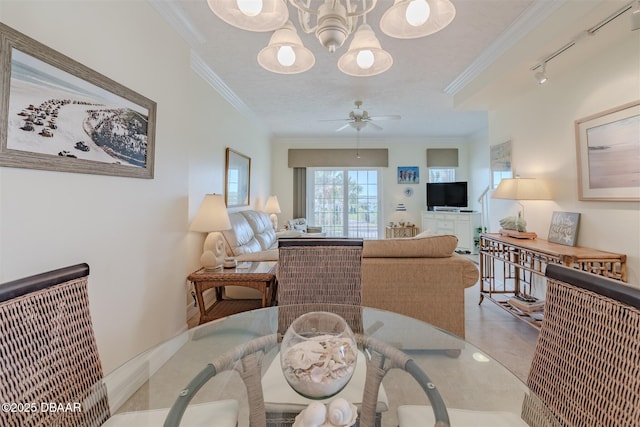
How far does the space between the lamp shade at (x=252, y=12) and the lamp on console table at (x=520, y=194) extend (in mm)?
2818

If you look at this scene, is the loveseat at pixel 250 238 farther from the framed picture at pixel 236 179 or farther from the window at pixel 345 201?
the window at pixel 345 201

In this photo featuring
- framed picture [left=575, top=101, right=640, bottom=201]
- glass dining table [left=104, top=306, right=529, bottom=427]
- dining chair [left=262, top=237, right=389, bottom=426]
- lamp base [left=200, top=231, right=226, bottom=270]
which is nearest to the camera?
glass dining table [left=104, top=306, right=529, bottom=427]

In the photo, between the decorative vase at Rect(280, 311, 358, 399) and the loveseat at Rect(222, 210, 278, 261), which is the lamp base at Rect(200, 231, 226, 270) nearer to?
the loveseat at Rect(222, 210, 278, 261)

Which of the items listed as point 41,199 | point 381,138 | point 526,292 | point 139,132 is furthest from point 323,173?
point 41,199

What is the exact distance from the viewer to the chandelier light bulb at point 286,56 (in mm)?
1437

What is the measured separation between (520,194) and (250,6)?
9.71 ft

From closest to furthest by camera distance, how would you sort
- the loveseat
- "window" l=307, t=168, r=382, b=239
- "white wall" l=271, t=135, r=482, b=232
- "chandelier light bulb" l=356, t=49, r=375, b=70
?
"chandelier light bulb" l=356, t=49, r=375, b=70
the loveseat
"white wall" l=271, t=135, r=482, b=232
"window" l=307, t=168, r=382, b=239

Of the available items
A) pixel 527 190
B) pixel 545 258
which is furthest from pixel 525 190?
pixel 545 258

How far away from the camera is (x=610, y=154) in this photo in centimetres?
211

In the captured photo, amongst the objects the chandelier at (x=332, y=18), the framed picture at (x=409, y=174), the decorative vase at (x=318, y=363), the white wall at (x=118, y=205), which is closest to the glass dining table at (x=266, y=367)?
the decorative vase at (x=318, y=363)

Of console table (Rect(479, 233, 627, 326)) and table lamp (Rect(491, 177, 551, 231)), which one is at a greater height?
table lamp (Rect(491, 177, 551, 231))

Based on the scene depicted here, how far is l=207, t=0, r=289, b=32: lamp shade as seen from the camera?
1.07 m

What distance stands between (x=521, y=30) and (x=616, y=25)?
0.58 meters

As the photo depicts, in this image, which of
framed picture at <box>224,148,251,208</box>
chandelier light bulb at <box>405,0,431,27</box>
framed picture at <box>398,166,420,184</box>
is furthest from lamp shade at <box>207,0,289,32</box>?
framed picture at <box>398,166,420,184</box>
